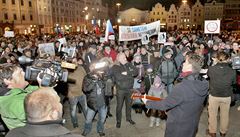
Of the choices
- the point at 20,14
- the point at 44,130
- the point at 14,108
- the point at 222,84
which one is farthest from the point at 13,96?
the point at 20,14

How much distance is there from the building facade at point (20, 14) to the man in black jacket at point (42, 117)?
62.9 m

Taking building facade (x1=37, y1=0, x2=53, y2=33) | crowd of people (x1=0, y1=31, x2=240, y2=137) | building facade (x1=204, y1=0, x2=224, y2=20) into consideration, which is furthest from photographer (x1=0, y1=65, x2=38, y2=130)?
building facade (x1=204, y1=0, x2=224, y2=20)

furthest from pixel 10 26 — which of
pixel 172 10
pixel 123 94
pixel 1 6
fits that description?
pixel 172 10

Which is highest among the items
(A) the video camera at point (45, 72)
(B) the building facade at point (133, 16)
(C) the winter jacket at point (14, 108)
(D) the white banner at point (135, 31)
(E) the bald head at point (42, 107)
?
(B) the building facade at point (133, 16)

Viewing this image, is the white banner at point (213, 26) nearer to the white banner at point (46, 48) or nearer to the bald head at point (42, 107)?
the white banner at point (46, 48)

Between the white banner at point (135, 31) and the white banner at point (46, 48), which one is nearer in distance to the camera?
the white banner at point (46, 48)

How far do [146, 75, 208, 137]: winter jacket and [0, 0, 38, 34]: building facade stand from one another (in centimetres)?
6196

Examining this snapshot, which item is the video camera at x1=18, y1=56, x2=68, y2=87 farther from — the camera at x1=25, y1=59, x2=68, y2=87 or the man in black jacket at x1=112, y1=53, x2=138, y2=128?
the man in black jacket at x1=112, y1=53, x2=138, y2=128

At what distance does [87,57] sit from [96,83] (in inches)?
159

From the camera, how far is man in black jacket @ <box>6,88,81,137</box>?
7.07 ft

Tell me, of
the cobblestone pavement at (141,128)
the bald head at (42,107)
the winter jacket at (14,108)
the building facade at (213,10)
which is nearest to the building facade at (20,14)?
the cobblestone pavement at (141,128)

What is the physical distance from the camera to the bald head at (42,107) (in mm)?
2291

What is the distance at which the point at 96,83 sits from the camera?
644cm

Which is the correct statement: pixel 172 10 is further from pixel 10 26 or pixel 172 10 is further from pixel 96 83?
pixel 96 83
